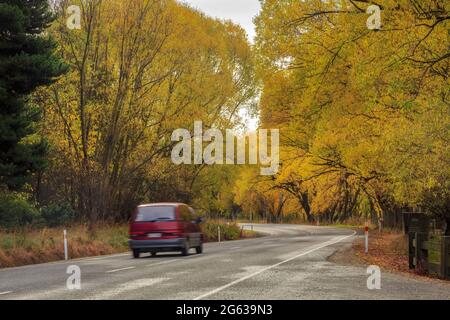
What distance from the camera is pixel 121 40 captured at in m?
32.9

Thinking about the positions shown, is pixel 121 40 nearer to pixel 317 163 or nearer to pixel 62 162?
pixel 62 162

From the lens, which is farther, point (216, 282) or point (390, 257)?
point (390, 257)

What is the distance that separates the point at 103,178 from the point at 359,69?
58.2 feet

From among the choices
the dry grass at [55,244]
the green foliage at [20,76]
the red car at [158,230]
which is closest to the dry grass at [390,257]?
the red car at [158,230]

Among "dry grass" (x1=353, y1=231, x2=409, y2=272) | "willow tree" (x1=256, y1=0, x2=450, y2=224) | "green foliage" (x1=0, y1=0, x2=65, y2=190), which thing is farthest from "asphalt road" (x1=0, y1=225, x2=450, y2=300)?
"green foliage" (x1=0, y1=0, x2=65, y2=190)

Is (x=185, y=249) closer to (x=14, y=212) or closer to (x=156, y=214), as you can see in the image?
(x=156, y=214)

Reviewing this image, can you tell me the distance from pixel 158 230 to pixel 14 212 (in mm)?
8420

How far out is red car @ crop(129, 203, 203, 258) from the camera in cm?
2230

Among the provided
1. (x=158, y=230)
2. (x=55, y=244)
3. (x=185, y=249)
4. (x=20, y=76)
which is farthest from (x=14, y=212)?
(x=185, y=249)

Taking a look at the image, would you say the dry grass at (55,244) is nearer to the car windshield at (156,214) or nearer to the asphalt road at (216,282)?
the car windshield at (156,214)

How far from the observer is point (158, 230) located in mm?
22344

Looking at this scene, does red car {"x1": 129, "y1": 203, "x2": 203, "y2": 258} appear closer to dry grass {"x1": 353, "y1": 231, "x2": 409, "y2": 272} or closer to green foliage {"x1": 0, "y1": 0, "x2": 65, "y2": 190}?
dry grass {"x1": 353, "y1": 231, "x2": 409, "y2": 272}

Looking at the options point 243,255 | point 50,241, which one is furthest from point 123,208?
point 243,255

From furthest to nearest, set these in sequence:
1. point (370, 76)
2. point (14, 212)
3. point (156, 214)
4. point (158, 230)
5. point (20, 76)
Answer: point (14, 212) < point (20, 76) < point (156, 214) < point (158, 230) < point (370, 76)
